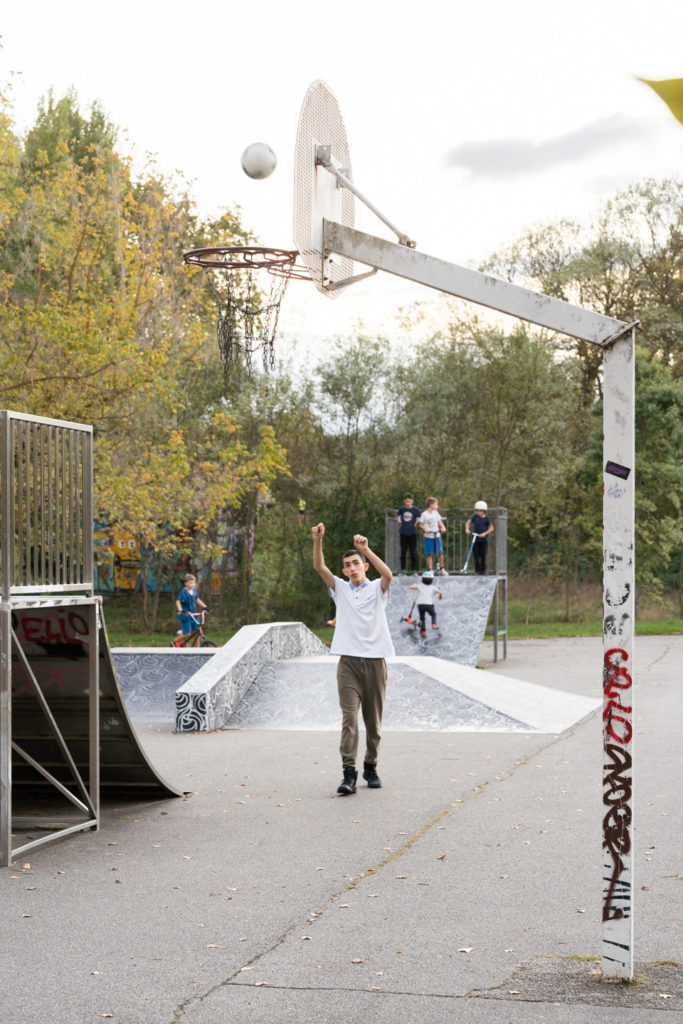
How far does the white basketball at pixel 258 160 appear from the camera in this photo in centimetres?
742

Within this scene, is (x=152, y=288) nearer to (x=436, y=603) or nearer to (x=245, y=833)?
(x=436, y=603)

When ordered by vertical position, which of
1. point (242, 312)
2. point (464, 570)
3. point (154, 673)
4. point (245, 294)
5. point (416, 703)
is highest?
point (245, 294)

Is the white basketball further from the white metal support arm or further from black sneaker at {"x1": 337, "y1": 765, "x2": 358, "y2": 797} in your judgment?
black sneaker at {"x1": 337, "y1": 765, "x2": 358, "y2": 797}

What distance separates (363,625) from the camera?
9648 mm

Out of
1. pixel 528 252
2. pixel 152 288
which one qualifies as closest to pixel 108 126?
pixel 528 252

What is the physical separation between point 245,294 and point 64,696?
14.8ft

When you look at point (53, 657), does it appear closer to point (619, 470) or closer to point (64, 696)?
point (64, 696)

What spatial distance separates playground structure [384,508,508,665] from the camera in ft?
75.2

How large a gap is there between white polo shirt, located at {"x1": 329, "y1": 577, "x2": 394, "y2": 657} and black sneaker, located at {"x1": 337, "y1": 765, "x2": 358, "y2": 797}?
0.98 metres

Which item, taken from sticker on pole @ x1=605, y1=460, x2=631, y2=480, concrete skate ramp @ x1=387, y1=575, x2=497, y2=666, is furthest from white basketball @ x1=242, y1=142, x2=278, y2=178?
concrete skate ramp @ x1=387, y1=575, x2=497, y2=666

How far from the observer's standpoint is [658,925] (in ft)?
19.4

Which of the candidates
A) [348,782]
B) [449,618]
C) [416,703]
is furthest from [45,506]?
[449,618]

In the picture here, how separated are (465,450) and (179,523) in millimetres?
13661

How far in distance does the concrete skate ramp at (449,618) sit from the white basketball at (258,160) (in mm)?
14736
